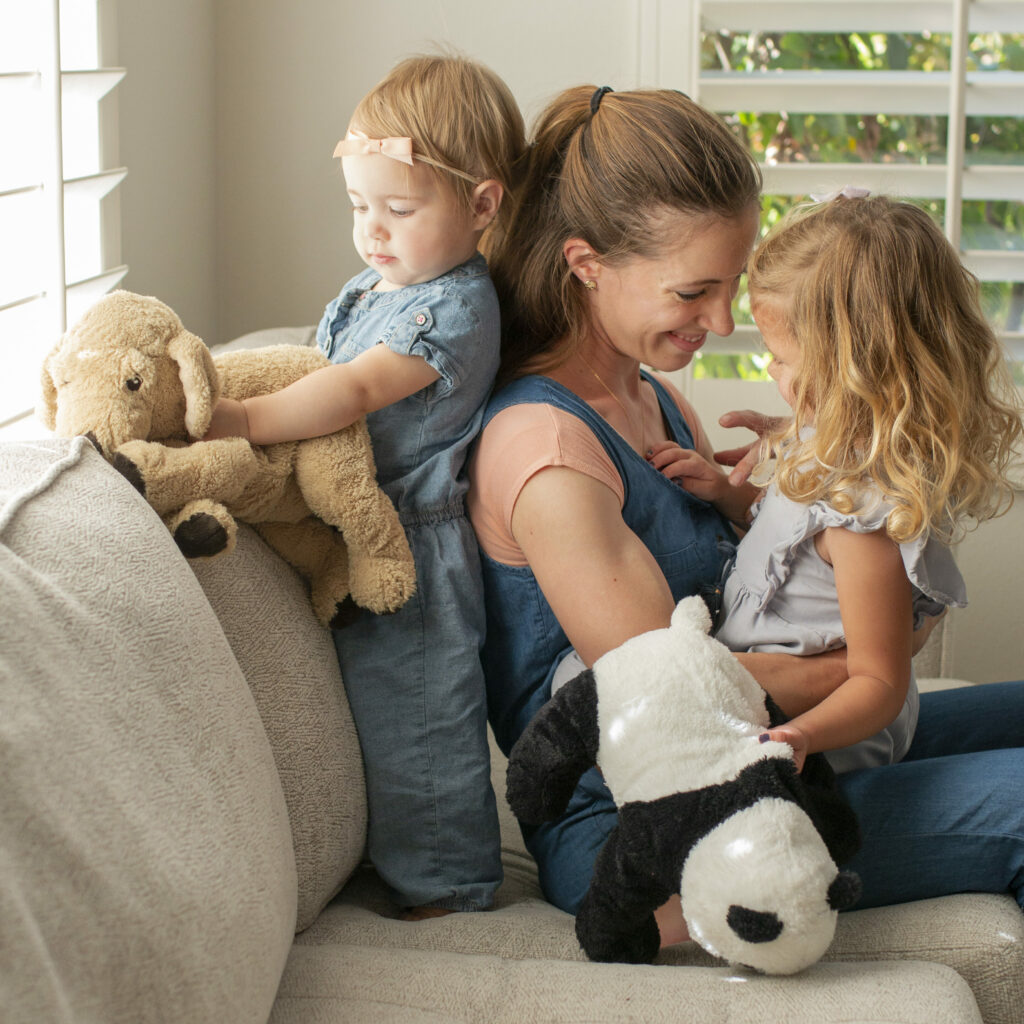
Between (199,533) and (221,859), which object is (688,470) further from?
(221,859)

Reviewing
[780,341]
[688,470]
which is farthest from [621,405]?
[780,341]

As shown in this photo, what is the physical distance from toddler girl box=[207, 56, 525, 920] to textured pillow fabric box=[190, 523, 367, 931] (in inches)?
1.8

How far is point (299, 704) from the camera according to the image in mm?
1033

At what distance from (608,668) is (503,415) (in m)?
0.36

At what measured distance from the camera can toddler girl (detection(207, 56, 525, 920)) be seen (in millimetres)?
1101

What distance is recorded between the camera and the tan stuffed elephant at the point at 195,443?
0.89 metres

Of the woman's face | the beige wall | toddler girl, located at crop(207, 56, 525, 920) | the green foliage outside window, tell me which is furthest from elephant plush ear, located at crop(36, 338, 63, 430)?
the green foliage outside window

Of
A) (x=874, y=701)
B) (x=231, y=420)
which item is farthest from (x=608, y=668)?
(x=231, y=420)

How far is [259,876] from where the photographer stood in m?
0.76

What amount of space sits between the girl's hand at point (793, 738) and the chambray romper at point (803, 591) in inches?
7.3

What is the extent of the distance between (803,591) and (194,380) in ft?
2.06

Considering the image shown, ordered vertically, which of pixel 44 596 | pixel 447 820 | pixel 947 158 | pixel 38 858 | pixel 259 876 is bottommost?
pixel 447 820

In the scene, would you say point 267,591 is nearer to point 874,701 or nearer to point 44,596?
point 44,596

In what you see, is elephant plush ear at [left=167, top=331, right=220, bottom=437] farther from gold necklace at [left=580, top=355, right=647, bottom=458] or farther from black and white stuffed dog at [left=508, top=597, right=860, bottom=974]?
gold necklace at [left=580, top=355, right=647, bottom=458]
